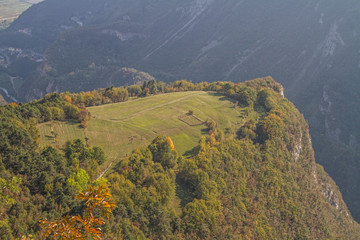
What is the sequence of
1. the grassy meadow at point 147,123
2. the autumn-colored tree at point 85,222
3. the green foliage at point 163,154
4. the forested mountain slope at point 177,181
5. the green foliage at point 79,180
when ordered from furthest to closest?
the grassy meadow at point 147,123 < the green foliage at point 163,154 < the green foliage at point 79,180 < the forested mountain slope at point 177,181 < the autumn-colored tree at point 85,222

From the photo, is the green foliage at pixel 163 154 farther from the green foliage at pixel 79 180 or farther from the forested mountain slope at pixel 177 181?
the green foliage at pixel 79 180

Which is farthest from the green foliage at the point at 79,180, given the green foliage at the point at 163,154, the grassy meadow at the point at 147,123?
the green foliage at the point at 163,154

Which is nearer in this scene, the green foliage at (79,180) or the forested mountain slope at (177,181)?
the forested mountain slope at (177,181)

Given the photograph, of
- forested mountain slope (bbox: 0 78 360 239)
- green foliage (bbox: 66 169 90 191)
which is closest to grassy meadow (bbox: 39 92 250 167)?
forested mountain slope (bbox: 0 78 360 239)

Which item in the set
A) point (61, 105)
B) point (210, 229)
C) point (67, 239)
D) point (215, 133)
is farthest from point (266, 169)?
point (67, 239)

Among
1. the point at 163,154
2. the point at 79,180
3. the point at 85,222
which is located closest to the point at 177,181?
the point at 163,154

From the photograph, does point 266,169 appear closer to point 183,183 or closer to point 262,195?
point 262,195
